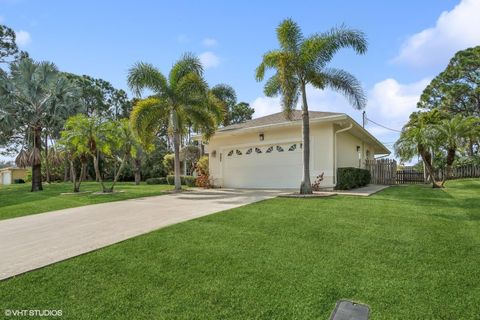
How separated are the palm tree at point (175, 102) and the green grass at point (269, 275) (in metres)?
9.03

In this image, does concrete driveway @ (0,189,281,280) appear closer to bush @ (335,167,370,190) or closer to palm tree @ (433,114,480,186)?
bush @ (335,167,370,190)

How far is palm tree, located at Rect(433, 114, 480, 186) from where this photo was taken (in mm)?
14211

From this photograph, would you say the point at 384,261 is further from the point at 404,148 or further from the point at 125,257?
the point at 404,148

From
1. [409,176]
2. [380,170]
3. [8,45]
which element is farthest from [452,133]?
[8,45]

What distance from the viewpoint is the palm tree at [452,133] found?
46.6ft

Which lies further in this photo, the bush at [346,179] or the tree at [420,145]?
the tree at [420,145]

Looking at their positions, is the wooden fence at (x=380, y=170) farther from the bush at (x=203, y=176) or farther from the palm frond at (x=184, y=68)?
the palm frond at (x=184, y=68)

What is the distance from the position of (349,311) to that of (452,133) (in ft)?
53.3

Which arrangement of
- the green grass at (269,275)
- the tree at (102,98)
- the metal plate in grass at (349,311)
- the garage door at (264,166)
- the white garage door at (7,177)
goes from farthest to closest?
the tree at (102,98)
the white garage door at (7,177)
the garage door at (264,166)
the green grass at (269,275)
the metal plate in grass at (349,311)

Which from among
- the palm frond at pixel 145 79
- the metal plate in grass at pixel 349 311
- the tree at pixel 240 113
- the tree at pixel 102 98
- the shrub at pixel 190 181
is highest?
the tree at pixel 102 98

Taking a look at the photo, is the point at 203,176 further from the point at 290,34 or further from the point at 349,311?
the point at 349,311

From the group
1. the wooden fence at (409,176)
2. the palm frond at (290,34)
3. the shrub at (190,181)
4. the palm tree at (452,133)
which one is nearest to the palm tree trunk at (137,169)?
the shrub at (190,181)

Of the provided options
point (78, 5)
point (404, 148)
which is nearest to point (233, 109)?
point (404, 148)

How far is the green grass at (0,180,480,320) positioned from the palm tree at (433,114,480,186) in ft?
33.1
